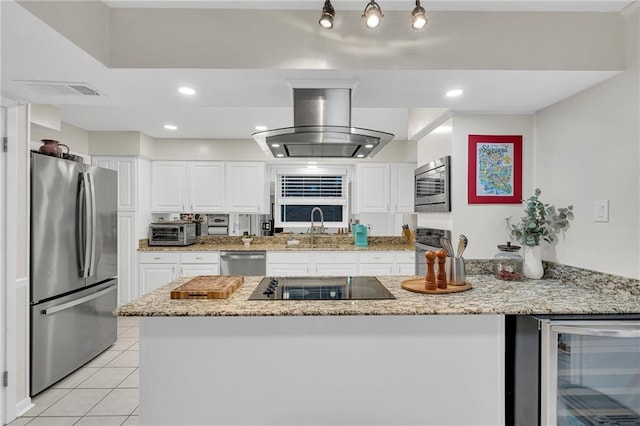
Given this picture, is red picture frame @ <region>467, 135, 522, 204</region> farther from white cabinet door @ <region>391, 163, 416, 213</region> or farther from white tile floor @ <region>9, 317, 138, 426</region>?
white tile floor @ <region>9, 317, 138, 426</region>

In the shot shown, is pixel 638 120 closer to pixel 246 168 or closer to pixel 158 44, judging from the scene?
pixel 158 44

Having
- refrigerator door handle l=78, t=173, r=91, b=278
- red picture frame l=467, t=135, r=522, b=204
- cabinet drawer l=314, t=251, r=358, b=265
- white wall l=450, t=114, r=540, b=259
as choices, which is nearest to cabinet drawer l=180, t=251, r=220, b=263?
cabinet drawer l=314, t=251, r=358, b=265

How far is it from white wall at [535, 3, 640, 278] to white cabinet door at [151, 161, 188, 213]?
4.24 m

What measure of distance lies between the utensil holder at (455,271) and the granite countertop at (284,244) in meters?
2.32

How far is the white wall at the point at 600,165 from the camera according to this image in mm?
1849

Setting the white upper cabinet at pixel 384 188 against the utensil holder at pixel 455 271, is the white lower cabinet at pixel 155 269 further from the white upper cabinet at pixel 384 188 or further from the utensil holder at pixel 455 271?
the utensil holder at pixel 455 271

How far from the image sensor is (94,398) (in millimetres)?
2578

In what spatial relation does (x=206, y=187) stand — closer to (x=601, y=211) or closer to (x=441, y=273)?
(x=441, y=273)

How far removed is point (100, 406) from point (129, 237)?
8.49ft

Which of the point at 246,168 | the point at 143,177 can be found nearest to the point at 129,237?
the point at 143,177

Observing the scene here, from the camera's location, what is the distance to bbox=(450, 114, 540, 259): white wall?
272 cm

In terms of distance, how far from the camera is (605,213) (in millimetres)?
2016

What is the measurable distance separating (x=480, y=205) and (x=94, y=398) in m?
3.15

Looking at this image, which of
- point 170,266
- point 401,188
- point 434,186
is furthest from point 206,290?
point 401,188
